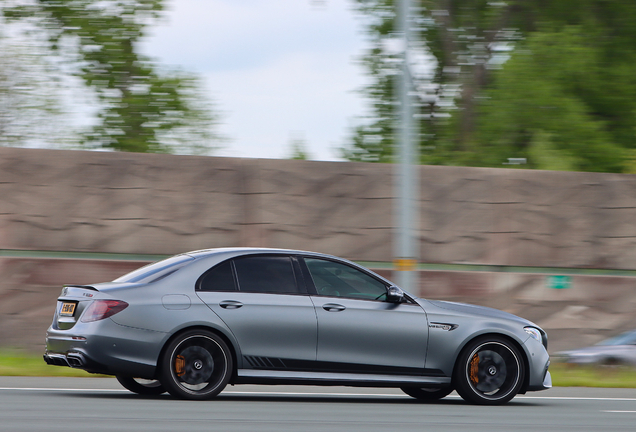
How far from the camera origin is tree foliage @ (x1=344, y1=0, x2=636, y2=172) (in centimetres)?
1895

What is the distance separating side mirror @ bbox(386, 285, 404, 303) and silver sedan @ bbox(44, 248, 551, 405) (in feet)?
0.04

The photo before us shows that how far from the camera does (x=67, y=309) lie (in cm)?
766

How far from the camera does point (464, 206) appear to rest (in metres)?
14.0

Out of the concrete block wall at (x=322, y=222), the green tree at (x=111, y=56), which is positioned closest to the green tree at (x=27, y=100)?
the green tree at (x=111, y=56)

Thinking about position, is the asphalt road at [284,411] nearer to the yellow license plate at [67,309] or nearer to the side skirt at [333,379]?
the side skirt at [333,379]

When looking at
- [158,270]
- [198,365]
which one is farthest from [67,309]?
[198,365]

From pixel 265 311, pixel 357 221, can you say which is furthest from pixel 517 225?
pixel 265 311

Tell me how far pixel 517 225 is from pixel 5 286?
27.2ft

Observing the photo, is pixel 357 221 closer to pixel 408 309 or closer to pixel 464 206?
pixel 464 206

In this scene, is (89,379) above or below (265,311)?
below

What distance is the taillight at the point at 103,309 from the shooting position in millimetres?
7363

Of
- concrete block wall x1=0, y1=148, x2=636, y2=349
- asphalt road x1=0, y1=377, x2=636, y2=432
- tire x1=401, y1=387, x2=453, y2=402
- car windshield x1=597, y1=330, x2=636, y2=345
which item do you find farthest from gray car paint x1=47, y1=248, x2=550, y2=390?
car windshield x1=597, y1=330, x2=636, y2=345

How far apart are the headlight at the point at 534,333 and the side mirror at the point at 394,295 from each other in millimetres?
1315

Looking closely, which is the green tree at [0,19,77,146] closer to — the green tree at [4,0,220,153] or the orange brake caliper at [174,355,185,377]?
the green tree at [4,0,220,153]
